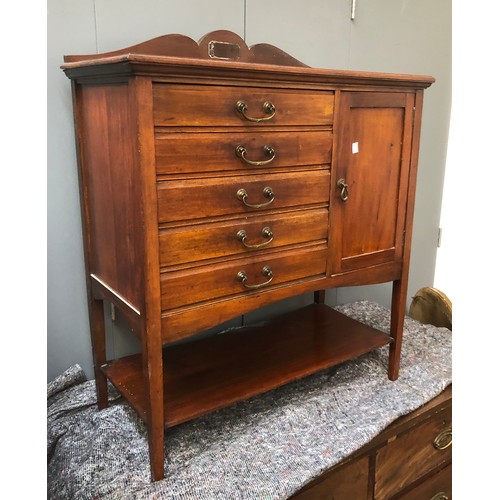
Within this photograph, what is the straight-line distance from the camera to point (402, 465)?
4.74 ft

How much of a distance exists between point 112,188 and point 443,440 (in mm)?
1212

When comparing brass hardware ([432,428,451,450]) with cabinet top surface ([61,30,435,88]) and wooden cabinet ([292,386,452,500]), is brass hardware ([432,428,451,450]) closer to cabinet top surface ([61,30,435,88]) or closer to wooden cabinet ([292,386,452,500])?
wooden cabinet ([292,386,452,500])

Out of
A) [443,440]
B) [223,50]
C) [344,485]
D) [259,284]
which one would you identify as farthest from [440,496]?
[223,50]

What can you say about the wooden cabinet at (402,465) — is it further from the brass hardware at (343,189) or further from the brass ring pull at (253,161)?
the brass ring pull at (253,161)

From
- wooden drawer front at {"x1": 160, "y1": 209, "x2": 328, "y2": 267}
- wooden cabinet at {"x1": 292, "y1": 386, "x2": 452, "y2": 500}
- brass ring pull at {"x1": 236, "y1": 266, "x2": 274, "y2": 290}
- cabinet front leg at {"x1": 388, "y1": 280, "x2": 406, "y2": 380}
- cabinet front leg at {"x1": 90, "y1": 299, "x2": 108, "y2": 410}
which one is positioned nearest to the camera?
wooden drawer front at {"x1": 160, "y1": 209, "x2": 328, "y2": 267}

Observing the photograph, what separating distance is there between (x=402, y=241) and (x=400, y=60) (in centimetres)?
93

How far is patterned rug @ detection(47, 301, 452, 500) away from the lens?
113 cm

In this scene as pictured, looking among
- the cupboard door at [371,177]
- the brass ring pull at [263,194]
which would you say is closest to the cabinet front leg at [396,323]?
the cupboard door at [371,177]

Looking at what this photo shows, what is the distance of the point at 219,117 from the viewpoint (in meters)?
1.04

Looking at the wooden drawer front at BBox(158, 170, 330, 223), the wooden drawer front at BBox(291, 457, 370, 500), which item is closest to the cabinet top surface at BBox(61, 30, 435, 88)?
the wooden drawer front at BBox(158, 170, 330, 223)

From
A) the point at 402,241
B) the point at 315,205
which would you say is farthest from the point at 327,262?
the point at 402,241

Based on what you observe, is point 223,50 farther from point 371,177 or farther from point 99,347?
point 99,347

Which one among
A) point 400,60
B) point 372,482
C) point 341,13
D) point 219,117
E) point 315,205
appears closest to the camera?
point 219,117
